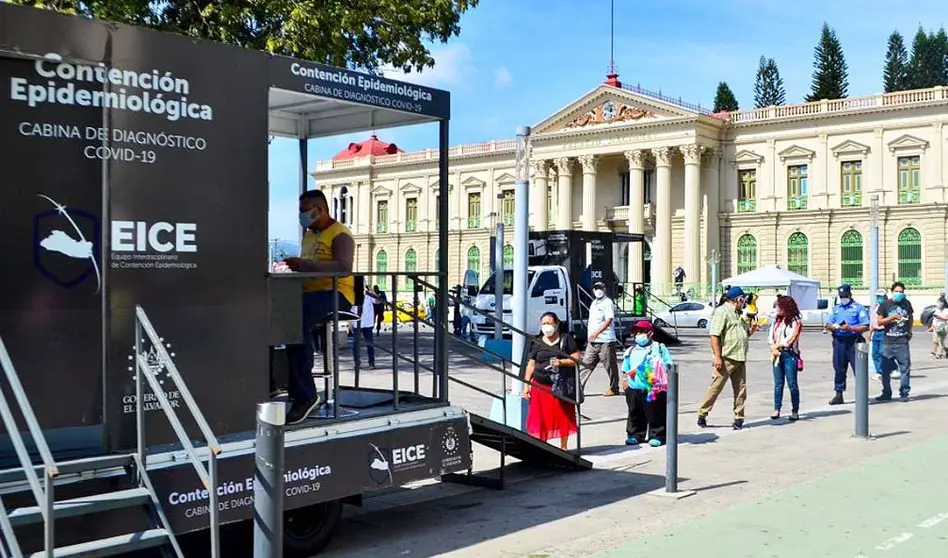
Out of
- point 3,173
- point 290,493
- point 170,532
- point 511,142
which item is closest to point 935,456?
point 290,493

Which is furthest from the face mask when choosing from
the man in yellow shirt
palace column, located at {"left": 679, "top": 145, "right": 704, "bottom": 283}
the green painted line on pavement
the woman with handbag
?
palace column, located at {"left": 679, "top": 145, "right": 704, "bottom": 283}

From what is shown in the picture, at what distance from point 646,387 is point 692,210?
177 ft

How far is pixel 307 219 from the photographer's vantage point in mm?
7496

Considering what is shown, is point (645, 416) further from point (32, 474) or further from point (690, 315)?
point (690, 315)

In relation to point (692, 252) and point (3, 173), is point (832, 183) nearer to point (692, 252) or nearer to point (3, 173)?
point (692, 252)

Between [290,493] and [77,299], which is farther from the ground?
[77,299]

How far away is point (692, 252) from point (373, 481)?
5829cm

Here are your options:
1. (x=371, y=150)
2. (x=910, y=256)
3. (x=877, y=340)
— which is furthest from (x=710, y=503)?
(x=371, y=150)

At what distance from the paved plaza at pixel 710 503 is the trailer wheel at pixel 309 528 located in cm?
18

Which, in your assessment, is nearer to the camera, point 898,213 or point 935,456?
point 935,456

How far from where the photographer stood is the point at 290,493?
6273mm

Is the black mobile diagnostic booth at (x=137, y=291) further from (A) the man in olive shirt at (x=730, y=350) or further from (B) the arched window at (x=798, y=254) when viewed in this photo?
(B) the arched window at (x=798, y=254)

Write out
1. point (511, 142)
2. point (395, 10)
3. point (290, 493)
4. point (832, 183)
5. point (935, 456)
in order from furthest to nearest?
point (511, 142) → point (832, 183) → point (395, 10) → point (935, 456) → point (290, 493)

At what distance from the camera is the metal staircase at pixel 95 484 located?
4445 mm
